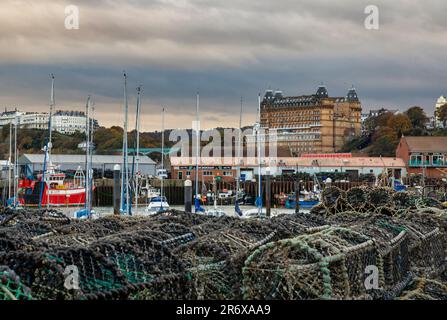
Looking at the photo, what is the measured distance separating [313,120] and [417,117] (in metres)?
27.1

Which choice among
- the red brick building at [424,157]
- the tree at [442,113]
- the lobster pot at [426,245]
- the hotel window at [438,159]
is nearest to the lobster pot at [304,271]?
the lobster pot at [426,245]

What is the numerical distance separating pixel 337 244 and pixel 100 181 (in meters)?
41.3

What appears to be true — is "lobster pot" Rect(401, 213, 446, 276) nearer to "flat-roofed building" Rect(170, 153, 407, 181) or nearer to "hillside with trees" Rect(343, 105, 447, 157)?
"flat-roofed building" Rect(170, 153, 407, 181)

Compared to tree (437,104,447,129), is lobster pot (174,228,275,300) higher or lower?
lower

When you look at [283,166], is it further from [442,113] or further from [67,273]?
[67,273]

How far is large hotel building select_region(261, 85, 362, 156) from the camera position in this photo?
110m

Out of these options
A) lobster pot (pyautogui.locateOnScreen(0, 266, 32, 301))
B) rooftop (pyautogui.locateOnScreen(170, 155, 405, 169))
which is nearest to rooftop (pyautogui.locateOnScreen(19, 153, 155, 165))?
rooftop (pyautogui.locateOnScreen(170, 155, 405, 169))

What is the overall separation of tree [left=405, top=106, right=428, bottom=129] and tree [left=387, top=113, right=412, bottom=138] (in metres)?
3.37

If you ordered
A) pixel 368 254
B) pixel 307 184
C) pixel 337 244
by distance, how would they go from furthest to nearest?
1. pixel 307 184
2. pixel 368 254
3. pixel 337 244

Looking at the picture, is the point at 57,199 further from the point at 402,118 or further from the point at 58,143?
the point at 402,118

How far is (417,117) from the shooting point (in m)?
86.3

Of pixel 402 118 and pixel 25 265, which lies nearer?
pixel 25 265
